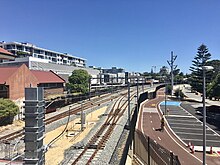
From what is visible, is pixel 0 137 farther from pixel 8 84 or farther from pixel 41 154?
pixel 41 154

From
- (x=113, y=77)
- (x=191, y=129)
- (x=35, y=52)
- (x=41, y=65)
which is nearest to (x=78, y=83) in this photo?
(x=41, y=65)

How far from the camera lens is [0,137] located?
85.7ft

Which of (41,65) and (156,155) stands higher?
(41,65)

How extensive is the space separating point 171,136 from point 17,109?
72.6 ft

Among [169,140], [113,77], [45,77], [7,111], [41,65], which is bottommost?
[169,140]

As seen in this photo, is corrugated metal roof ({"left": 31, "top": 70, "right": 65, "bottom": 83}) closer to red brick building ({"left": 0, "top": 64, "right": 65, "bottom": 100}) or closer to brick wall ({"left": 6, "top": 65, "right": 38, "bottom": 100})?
red brick building ({"left": 0, "top": 64, "right": 65, "bottom": 100})

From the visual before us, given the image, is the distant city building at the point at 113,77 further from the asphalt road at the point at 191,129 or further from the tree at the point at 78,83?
the asphalt road at the point at 191,129

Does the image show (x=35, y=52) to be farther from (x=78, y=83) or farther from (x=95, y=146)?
(x=95, y=146)

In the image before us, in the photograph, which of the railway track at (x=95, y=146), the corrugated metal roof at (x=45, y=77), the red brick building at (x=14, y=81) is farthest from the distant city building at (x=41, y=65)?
the railway track at (x=95, y=146)

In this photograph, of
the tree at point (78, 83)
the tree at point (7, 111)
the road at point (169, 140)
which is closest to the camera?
the road at point (169, 140)

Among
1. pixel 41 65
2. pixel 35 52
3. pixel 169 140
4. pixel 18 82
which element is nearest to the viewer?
pixel 169 140

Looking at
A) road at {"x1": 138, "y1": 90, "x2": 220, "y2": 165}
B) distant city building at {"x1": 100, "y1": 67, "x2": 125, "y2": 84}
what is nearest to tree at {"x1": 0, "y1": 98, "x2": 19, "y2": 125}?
distant city building at {"x1": 100, "y1": 67, "x2": 125, "y2": 84}

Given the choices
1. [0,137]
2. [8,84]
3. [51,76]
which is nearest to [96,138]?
[0,137]

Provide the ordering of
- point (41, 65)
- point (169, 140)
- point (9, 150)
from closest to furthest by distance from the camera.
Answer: point (9, 150), point (169, 140), point (41, 65)
